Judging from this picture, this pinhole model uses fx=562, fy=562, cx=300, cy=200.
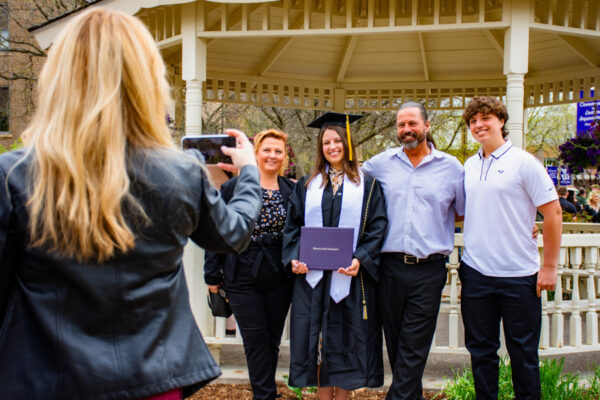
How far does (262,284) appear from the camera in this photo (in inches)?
156

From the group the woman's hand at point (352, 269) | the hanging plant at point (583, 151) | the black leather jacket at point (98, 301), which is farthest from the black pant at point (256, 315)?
the hanging plant at point (583, 151)

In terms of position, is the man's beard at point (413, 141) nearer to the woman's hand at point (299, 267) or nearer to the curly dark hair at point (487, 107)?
the curly dark hair at point (487, 107)

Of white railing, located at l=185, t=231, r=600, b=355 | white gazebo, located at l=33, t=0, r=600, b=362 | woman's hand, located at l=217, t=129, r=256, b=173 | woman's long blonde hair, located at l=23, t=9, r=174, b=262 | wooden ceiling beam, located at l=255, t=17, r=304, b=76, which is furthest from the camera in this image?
wooden ceiling beam, located at l=255, t=17, r=304, b=76

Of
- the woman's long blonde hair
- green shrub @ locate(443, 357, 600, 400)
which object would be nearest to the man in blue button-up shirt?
green shrub @ locate(443, 357, 600, 400)

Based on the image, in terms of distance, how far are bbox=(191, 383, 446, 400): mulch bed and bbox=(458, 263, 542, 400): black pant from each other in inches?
30.5

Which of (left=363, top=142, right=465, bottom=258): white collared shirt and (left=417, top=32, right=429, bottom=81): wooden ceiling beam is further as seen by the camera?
(left=417, top=32, right=429, bottom=81): wooden ceiling beam

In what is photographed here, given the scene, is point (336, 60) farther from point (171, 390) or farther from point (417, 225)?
point (171, 390)

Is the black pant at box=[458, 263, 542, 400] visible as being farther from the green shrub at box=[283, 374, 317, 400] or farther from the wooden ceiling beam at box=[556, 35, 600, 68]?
the wooden ceiling beam at box=[556, 35, 600, 68]

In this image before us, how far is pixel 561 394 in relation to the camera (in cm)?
398

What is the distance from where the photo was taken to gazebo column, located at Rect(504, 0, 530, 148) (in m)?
4.76

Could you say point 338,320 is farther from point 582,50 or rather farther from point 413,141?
point 582,50

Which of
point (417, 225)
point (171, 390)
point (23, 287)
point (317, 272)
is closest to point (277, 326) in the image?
point (317, 272)

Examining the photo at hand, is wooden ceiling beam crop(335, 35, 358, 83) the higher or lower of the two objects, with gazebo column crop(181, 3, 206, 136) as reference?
higher

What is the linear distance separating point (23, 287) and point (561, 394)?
3758mm
